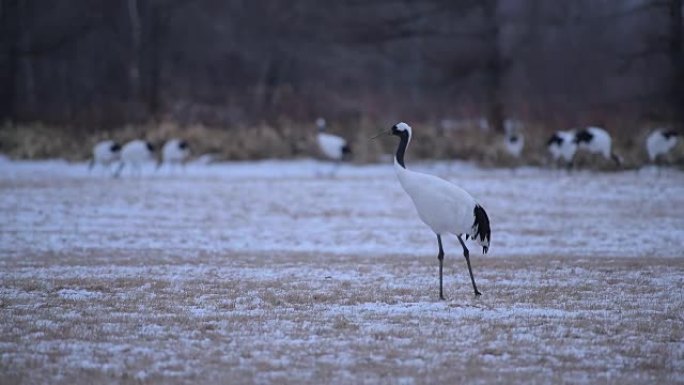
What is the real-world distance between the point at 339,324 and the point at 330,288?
2.24 meters

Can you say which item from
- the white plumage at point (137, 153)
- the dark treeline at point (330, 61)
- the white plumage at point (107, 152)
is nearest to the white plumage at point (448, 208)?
the white plumage at point (137, 153)

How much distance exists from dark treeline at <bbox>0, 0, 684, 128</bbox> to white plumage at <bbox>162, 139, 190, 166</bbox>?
6.15 meters

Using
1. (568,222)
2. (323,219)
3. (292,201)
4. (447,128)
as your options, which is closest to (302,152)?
(447,128)

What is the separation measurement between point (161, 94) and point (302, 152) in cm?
1372

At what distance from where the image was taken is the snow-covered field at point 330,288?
24.0 feet

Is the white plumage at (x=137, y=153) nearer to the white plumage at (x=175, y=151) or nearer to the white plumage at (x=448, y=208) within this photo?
the white plumage at (x=175, y=151)

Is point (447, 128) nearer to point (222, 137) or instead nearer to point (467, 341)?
point (222, 137)

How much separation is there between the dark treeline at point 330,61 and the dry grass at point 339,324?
930 inches

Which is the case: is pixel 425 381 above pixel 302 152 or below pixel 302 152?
below

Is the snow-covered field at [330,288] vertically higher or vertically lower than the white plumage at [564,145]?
lower

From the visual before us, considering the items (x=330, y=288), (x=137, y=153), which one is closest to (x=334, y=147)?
(x=137, y=153)

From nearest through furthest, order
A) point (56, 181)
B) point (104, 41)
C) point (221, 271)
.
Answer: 1. point (221, 271)
2. point (56, 181)
3. point (104, 41)

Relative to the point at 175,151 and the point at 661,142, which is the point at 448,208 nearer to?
the point at 661,142

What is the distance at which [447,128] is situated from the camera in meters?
32.9
